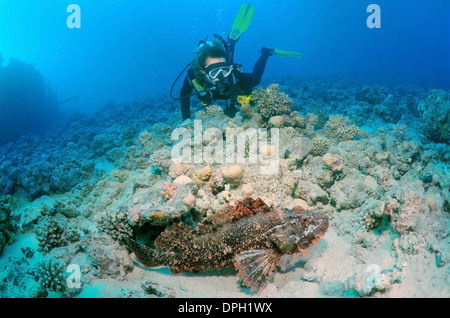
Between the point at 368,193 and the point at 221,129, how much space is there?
3567mm

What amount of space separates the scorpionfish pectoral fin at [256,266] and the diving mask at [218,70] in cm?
501

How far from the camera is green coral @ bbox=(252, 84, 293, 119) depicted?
19.1 feet

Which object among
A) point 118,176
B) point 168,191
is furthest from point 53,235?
point 118,176

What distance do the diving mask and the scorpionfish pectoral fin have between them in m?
5.01

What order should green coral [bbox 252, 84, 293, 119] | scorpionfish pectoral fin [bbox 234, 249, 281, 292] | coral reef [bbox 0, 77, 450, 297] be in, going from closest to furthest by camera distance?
scorpionfish pectoral fin [bbox 234, 249, 281, 292] < coral reef [bbox 0, 77, 450, 297] < green coral [bbox 252, 84, 293, 119]

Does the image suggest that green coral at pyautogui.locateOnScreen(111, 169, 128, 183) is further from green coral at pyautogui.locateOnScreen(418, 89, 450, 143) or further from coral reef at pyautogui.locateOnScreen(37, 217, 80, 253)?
green coral at pyautogui.locateOnScreen(418, 89, 450, 143)

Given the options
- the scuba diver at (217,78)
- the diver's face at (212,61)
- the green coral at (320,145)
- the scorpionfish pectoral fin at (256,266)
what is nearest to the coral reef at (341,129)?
the green coral at (320,145)

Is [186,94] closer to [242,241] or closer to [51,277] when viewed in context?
[242,241]

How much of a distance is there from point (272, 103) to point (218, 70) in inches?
71.9

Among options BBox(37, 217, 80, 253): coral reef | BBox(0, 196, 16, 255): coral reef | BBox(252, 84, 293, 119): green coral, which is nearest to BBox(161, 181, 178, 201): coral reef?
BBox(37, 217, 80, 253): coral reef

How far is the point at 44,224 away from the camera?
3.77 metres

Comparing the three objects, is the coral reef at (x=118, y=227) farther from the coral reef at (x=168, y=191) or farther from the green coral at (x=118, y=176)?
the green coral at (x=118, y=176)

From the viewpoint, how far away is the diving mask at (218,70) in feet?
20.2
